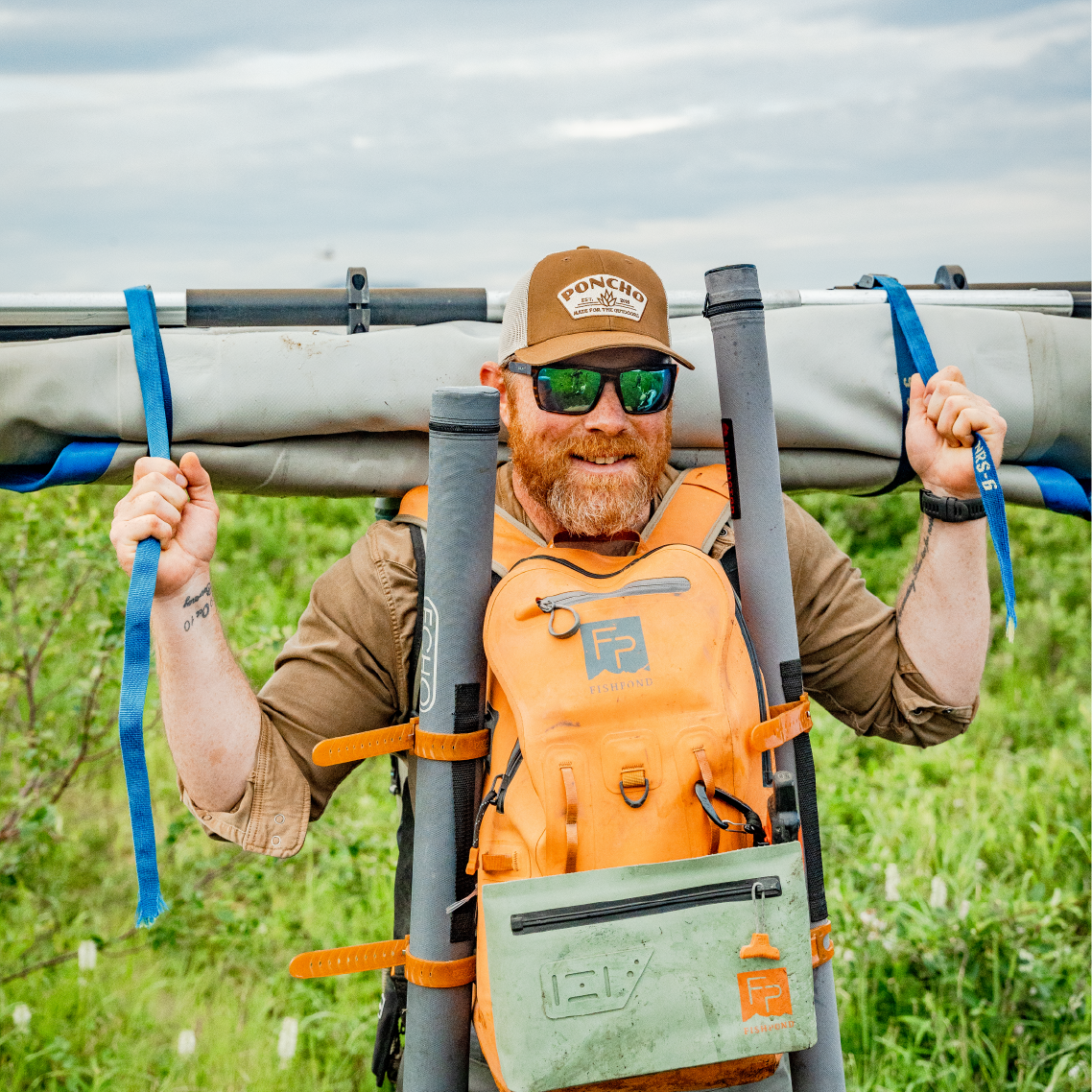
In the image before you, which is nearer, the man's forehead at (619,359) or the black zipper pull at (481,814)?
the black zipper pull at (481,814)

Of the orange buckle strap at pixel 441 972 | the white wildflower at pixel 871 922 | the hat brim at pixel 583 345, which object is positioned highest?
the hat brim at pixel 583 345

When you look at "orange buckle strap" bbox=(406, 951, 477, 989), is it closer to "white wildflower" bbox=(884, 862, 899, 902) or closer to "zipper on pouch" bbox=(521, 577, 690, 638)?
"zipper on pouch" bbox=(521, 577, 690, 638)

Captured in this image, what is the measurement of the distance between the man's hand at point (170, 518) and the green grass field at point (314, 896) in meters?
1.56

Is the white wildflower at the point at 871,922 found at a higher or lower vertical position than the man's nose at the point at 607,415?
lower

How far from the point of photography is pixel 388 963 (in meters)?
2.19

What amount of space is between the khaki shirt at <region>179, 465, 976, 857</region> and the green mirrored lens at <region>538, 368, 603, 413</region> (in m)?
0.30

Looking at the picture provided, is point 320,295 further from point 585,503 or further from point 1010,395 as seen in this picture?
point 1010,395

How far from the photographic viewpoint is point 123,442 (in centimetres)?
225

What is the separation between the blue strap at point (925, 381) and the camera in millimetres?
2216

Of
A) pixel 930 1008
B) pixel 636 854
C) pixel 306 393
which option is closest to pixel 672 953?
pixel 636 854

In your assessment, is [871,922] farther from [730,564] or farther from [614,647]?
[614,647]

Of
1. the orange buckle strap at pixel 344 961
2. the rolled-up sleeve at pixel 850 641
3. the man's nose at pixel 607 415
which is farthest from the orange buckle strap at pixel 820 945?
the man's nose at pixel 607 415

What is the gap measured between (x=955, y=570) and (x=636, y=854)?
103cm

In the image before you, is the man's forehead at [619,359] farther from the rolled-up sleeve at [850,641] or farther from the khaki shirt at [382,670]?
the rolled-up sleeve at [850,641]
